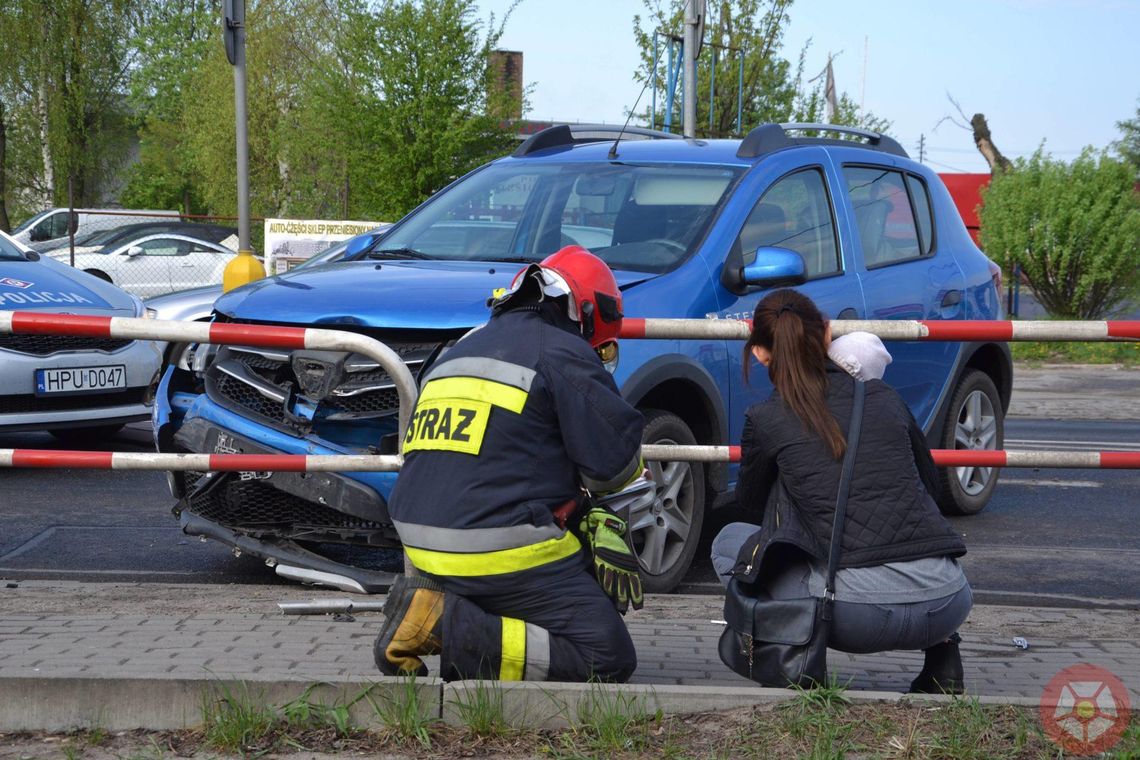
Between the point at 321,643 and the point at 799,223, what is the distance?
3.12m

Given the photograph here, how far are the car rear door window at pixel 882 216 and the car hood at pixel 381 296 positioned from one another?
178 cm

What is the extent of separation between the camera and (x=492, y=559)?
3.46 metres

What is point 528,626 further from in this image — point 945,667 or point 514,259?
point 514,259

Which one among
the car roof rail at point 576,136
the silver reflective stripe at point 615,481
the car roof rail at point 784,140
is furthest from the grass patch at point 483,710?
the car roof rail at point 576,136

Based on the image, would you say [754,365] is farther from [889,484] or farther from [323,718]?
[323,718]

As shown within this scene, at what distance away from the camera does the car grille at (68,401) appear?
7.62 m

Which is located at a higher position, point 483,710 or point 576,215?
point 576,215

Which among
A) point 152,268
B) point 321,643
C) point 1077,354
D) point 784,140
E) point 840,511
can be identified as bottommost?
point 1077,354

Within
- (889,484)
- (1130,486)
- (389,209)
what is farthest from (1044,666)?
(389,209)

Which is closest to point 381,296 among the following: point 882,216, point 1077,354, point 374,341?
point 374,341

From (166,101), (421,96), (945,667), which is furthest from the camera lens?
(166,101)

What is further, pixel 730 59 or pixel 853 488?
pixel 730 59

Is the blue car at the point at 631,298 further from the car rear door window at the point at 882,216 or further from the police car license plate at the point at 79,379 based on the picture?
the police car license plate at the point at 79,379

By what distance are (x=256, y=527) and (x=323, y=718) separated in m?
1.89
